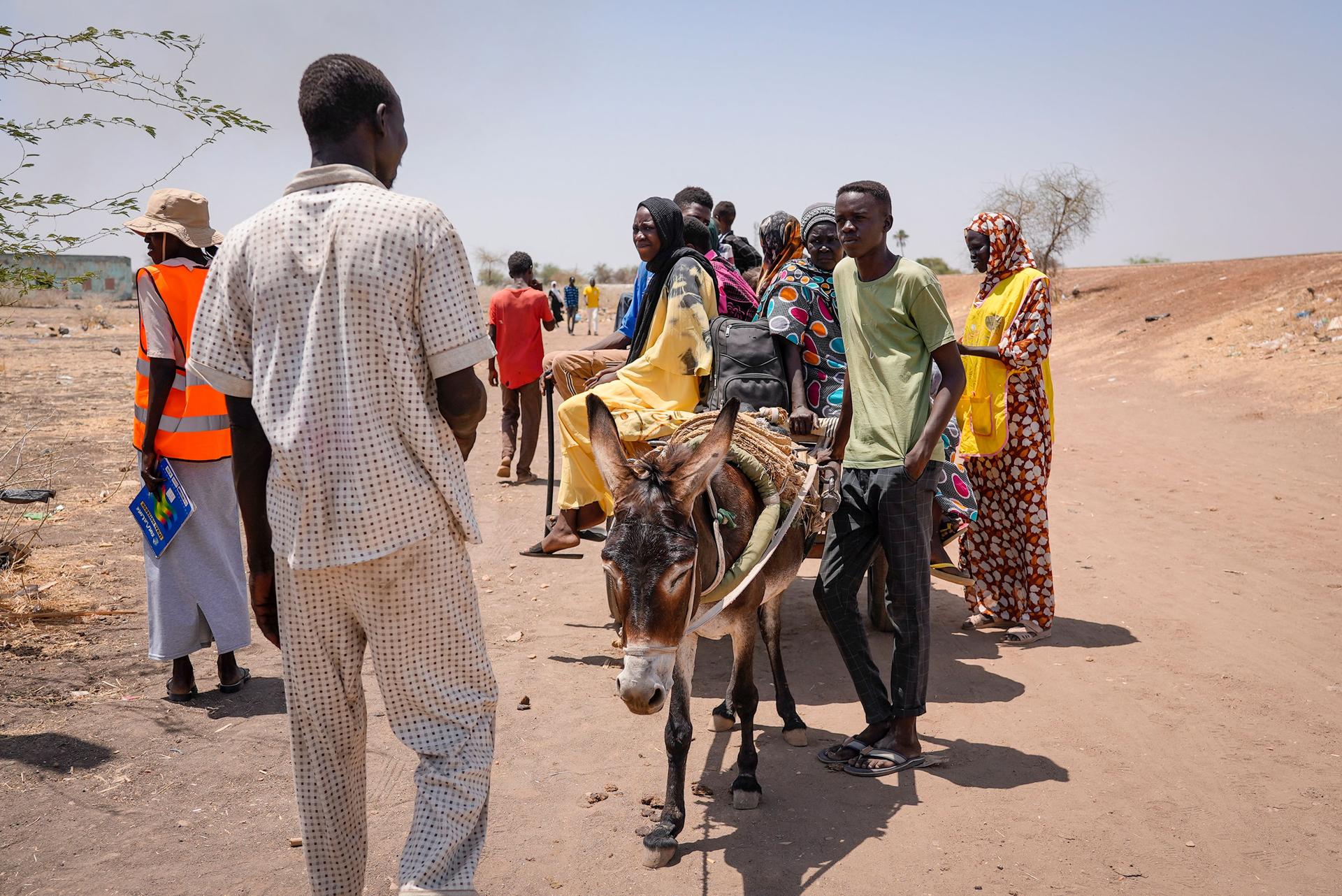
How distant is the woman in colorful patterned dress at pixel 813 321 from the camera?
18.4 ft

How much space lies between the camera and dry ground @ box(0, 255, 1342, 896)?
3820mm

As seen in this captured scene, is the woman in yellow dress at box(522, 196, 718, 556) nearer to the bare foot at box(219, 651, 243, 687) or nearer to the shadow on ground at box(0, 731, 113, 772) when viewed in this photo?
the bare foot at box(219, 651, 243, 687)

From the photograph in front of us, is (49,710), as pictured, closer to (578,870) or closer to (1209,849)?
(578,870)

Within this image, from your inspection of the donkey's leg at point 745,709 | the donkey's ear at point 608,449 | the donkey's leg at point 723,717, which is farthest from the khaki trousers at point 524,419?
the donkey's ear at point 608,449

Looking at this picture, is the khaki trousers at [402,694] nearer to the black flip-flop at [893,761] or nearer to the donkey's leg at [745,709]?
the donkey's leg at [745,709]

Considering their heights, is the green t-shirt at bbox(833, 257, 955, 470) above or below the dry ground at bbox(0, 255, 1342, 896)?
above

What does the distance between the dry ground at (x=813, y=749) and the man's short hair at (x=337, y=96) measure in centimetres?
280

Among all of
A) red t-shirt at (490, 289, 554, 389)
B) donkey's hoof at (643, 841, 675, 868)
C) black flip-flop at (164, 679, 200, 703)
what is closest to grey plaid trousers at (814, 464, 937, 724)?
donkey's hoof at (643, 841, 675, 868)

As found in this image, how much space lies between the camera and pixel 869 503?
14.9ft

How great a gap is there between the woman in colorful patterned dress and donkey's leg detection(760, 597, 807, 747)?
118 cm

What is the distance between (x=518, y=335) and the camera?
38.7ft

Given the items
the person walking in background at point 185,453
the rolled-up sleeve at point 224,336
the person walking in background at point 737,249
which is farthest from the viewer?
the person walking in background at point 737,249

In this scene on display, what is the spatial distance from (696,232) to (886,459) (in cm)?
419

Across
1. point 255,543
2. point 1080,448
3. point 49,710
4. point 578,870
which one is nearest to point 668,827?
point 578,870
